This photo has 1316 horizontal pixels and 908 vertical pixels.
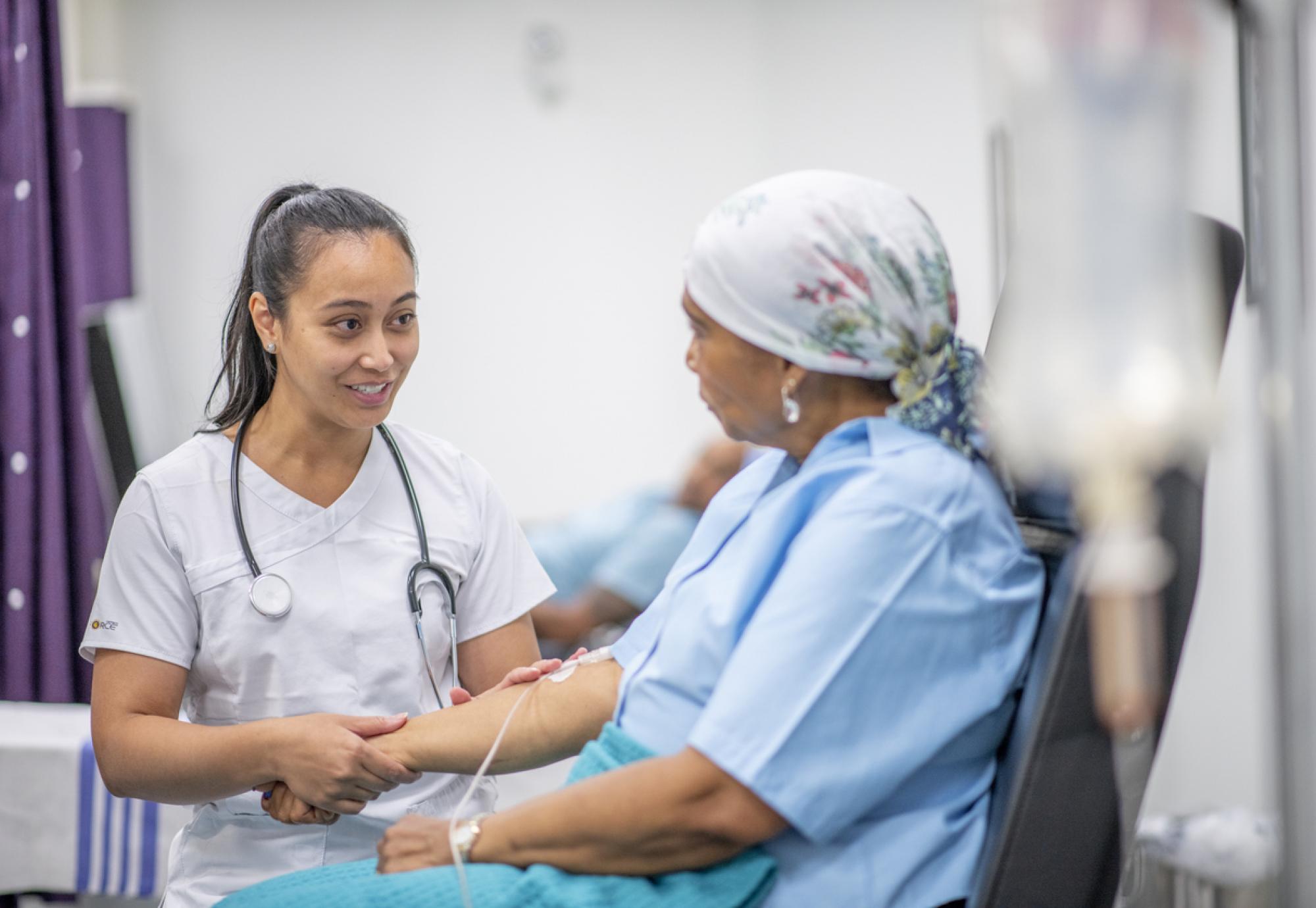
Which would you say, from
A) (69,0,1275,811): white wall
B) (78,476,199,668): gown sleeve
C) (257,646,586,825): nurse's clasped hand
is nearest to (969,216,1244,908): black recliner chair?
(257,646,586,825): nurse's clasped hand

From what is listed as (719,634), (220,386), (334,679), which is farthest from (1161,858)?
(220,386)

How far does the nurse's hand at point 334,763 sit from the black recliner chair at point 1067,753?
0.65 metres

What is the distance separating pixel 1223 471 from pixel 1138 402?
108mm

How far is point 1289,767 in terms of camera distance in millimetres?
940

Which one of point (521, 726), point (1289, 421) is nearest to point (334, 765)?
point (521, 726)

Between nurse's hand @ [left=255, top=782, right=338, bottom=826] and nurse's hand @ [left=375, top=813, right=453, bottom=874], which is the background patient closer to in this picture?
nurse's hand @ [left=255, top=782, right=338, bottom=826]

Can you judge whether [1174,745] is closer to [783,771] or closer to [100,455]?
[783,771]

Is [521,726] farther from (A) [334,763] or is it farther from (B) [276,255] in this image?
(B) [276,255]

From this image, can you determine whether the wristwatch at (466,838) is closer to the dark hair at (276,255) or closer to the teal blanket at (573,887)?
the teal blanket at (573,887)

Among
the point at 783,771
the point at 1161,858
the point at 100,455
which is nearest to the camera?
the point at 783,771

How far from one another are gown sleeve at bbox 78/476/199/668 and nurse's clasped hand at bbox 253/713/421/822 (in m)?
0.19

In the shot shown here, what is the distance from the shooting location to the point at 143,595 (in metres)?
1.50

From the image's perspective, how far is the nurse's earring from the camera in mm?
1225

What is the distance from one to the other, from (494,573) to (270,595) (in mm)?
299
